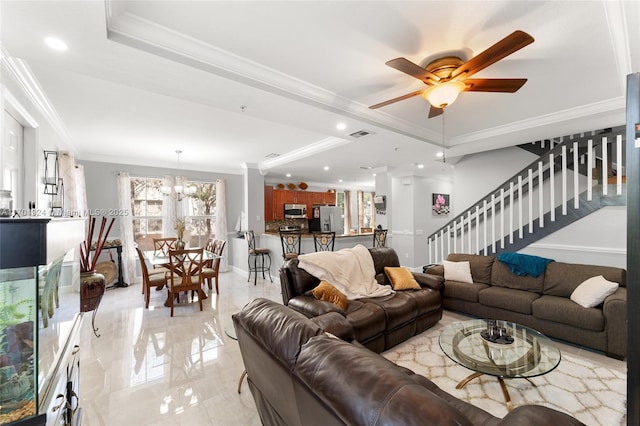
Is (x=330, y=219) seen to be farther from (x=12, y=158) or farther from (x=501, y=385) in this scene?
(x=12, y=158)

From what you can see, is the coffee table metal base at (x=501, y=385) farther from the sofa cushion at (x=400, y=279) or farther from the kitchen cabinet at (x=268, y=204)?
the kitchen cabinet at (x=268, y=204)

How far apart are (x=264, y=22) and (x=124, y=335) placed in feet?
12.1

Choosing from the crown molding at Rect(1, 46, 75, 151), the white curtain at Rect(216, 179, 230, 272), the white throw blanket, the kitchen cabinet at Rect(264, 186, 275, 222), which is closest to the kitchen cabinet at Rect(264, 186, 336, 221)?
the kitchen cabinet at Rect(264, 186, 275, 222)

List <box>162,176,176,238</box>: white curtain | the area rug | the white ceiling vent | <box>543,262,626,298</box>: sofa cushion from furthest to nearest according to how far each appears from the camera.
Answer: <box>162,176,176,238</box>: white curtain → the white ceiling vent → <box>543,262,626,298</box>: sofa cushion → the area rug

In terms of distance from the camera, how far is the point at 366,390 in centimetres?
83

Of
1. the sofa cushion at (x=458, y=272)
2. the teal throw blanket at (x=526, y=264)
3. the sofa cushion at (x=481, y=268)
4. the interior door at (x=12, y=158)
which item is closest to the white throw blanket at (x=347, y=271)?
the sofa cushion at (x=458, y=272)

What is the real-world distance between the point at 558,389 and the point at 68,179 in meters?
6.59

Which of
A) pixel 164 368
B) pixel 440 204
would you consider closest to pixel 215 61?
pixel 164 368

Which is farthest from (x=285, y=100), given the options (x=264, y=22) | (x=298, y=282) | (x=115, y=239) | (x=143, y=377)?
(x=115, y=239)

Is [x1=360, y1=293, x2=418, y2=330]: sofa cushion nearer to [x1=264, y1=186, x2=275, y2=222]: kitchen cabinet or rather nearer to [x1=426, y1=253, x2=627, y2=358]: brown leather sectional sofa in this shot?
[x1=426, y1=253, x2=627, y2=358]: brown leather sectional sofa

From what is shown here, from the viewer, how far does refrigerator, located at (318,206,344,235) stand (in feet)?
28.2

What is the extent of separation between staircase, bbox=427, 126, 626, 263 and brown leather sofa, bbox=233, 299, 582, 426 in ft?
12.8

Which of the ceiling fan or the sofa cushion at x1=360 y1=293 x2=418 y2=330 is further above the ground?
the ceiling fan

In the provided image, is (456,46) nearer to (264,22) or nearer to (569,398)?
(264,22)
